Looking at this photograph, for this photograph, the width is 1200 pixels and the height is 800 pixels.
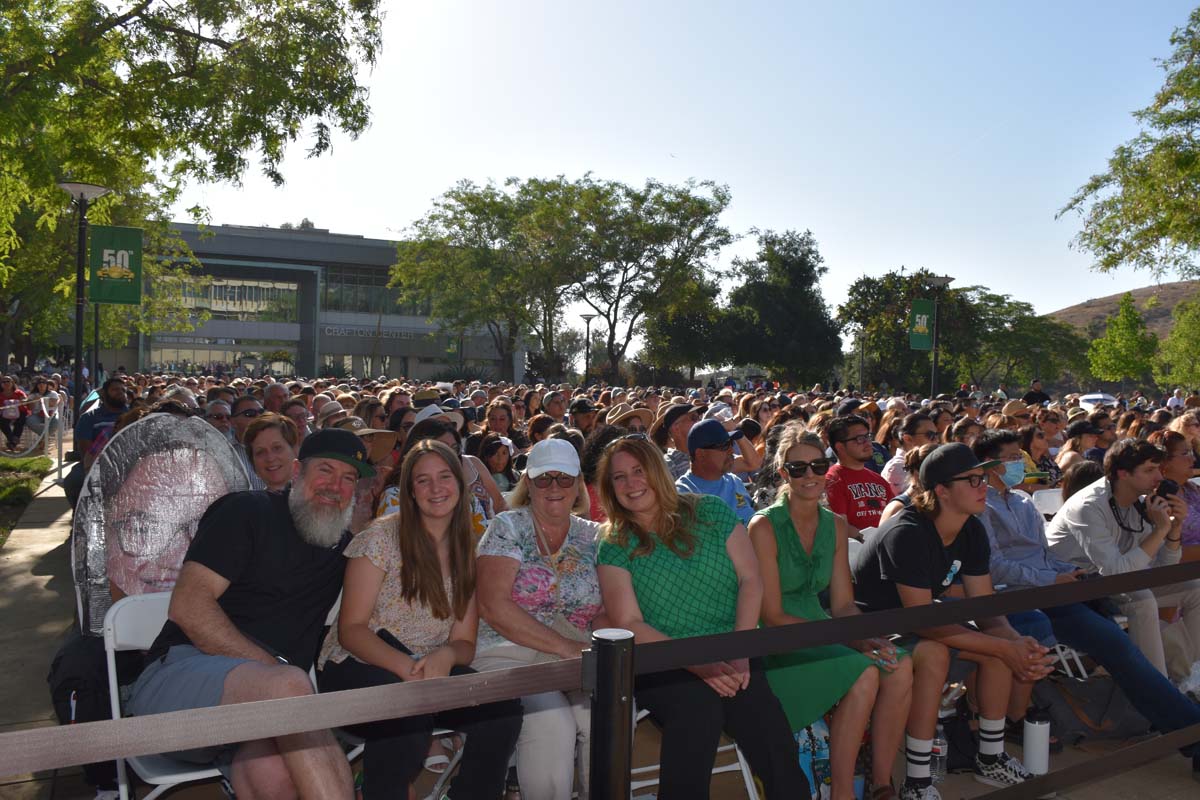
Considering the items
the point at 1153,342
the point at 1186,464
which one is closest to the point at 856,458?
the point at 1186,464

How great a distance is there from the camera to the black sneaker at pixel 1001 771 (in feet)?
13.7

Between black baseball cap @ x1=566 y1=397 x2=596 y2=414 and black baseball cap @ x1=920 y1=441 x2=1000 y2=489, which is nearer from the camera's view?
black baseball cap @ x1=920 y1=441 x2=1000 y2=489

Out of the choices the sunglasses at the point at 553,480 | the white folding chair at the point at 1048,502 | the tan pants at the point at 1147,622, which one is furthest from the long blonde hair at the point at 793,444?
the white folding chair at the point at 1048,502

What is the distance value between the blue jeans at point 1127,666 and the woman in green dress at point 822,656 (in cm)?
125

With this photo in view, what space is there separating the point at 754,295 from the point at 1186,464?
147 feet

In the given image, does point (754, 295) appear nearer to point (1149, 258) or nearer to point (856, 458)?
point (1149, 258)

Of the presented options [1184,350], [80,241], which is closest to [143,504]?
[80,241]

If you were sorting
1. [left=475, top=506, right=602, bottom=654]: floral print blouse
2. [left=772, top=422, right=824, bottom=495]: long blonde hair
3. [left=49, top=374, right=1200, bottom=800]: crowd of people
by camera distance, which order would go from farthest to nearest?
[left=772, top=422, right=824, bottom=495]: long blonde hair → [left=475, top=506, right=602, bottom=654]: floral print blouse → [left=49, top=374, right=1200, bottom=800]: crowd of people

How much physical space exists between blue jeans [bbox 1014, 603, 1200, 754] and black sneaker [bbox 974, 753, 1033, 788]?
652 millimetres

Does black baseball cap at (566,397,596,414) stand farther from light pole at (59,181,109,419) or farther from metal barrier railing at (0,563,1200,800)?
light pole at (59,181,109,419)

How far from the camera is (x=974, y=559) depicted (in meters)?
4.32

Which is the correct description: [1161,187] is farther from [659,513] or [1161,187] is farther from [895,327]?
[895,327]

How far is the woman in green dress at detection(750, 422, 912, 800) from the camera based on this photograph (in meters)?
3.70

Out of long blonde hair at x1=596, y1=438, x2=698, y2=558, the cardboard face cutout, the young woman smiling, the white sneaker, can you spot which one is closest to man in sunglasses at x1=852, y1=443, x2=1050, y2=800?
the white sneaker
